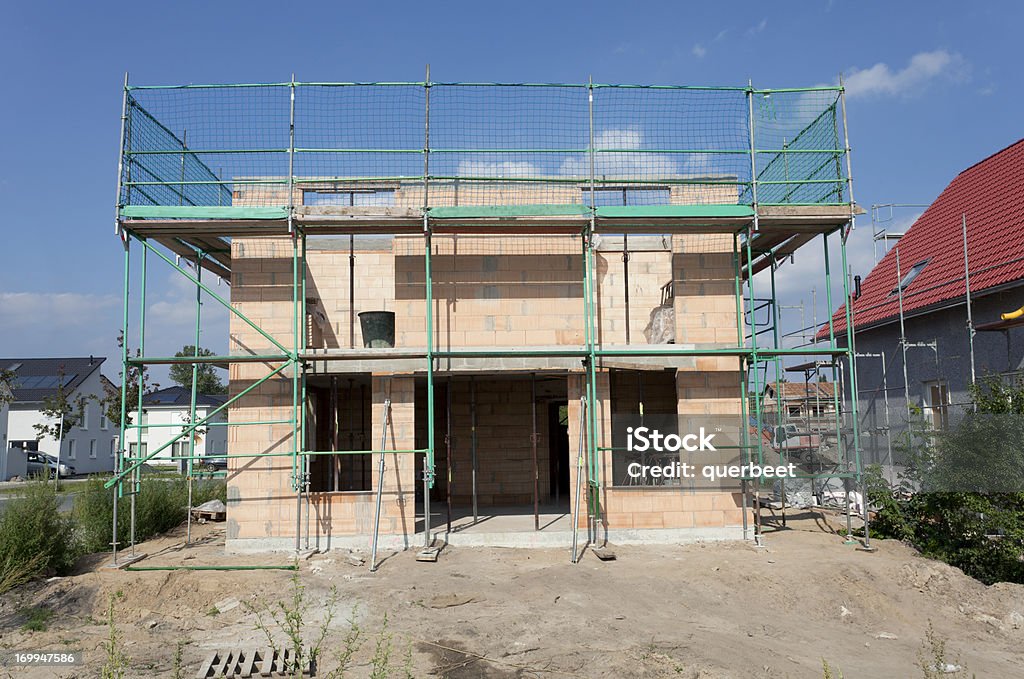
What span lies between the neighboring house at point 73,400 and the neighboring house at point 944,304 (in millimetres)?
31831

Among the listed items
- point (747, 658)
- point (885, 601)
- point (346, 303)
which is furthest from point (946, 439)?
point (346, 303)

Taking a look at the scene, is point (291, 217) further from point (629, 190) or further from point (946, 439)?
point (946, 439)

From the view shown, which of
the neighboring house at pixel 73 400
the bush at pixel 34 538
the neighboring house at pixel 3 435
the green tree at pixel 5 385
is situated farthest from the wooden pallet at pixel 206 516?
Answer: the neighboring house at pixel 73 400

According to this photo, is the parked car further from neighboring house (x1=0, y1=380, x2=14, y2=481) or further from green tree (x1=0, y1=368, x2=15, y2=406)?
green tree (x1=0, y1=368, x2=15, y2=406)

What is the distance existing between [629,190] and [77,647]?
10.2 meters

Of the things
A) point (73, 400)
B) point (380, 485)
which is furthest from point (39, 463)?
point (380, 485)

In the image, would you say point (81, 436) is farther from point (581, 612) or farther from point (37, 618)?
point (581, 612)

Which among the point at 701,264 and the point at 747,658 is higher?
the point at 701,264

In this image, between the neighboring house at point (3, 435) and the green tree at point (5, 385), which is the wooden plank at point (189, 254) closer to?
the green tree at point (5, 385)

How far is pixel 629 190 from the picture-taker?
13117 mm

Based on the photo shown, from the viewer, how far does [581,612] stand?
835 cm

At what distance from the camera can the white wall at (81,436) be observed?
3694cm

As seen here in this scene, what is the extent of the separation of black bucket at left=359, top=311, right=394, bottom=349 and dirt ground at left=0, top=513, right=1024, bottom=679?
10.5 feet

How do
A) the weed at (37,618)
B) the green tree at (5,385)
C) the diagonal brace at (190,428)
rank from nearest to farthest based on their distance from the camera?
the weed at (37,618), the diagonal brace at (190,428), the green tree at (5,385)
